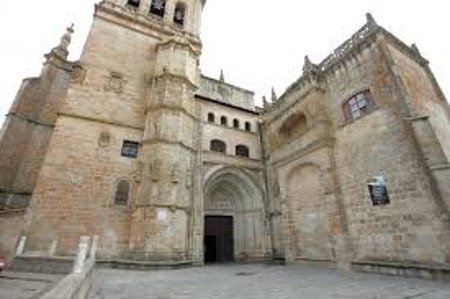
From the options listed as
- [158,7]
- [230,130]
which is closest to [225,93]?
[230,130]

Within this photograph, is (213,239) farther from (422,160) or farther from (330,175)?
(422,160)

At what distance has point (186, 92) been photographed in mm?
15977

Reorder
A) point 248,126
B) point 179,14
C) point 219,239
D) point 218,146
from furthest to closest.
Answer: point 179,14 < point 248,126 < point 218,146 < point 219,239

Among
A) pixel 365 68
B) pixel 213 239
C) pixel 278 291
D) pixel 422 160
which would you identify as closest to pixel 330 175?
pixel 422 160

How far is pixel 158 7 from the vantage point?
70.5 feet

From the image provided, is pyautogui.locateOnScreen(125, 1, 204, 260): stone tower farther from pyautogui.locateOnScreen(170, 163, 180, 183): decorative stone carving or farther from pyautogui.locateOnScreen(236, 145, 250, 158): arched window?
pyautogui.locateOnScreen(236, 145, 250, 158): arched window

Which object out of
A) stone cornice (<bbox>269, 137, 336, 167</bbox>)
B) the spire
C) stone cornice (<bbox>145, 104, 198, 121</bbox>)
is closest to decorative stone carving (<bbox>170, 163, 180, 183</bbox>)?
stone cornice (<bbox>145, 104, 198, 121</bbox>)

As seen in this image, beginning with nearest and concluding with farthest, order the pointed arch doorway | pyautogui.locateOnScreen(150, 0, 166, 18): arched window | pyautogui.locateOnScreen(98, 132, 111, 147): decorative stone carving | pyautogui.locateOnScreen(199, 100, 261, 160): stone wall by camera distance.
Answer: pyautogui.locateOnScreen(98, 132, 111, 147): decorative stone carving
the pointed arch doorway
pyautogui.locateOnScreen(199, 100, 261, 160): stone wall
pyautogui.locateOnScreen(150, 0, 166, 18): arched window

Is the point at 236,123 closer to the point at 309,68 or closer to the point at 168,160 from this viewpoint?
the point at 309,68

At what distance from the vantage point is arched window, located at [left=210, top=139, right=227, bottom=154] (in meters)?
17.0

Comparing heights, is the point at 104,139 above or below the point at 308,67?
below

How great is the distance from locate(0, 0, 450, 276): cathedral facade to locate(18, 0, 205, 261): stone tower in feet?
0.21

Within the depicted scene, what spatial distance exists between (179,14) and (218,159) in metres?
14.6

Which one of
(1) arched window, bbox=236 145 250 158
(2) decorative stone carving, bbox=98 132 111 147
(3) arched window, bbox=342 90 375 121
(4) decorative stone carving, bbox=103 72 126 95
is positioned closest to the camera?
(3) arched window, bbox=342 90 375 121
